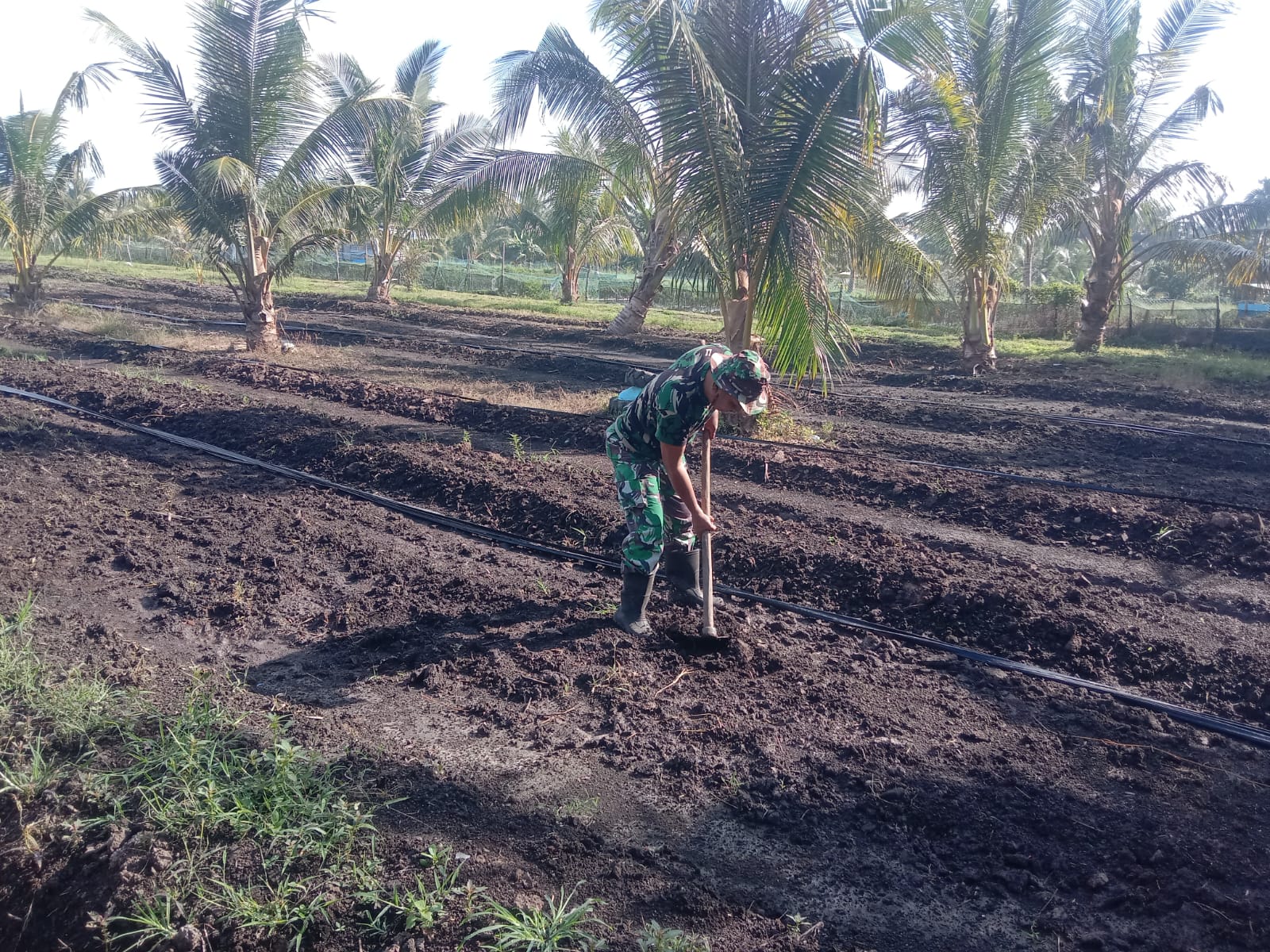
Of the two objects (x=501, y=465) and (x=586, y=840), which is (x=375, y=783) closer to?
(x=586, y=840)

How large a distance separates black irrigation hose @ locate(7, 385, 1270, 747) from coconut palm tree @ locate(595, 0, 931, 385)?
3.38m

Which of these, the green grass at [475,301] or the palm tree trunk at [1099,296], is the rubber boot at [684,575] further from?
the palm tree trunk at [1099,296]

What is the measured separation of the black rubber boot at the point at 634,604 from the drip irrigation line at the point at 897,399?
245 inches

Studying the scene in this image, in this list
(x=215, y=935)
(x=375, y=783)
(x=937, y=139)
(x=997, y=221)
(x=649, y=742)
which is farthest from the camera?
(x=997, y=221)

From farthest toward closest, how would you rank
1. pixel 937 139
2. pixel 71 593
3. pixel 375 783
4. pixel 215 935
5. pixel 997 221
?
pixel 997 221 → pixel 937 139 → pixel 71 593 → pixel 375 783 → pixel 215 935

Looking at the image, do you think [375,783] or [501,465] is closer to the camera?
[375,783]

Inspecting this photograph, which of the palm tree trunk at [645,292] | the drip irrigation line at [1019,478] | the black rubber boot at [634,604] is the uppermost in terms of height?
the palm tree trunk at [645,292]

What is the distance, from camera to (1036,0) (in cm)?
1320

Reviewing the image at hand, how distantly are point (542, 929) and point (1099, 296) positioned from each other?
805 inches

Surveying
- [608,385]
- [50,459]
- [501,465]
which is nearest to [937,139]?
[608,385]

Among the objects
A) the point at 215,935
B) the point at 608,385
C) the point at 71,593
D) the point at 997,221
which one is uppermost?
the point at 997,221

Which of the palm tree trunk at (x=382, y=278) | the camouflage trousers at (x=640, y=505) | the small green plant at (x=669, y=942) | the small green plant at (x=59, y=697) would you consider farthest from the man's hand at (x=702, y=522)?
the palm tree trunk at (x=382, y=278)

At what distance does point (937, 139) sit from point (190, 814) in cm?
1285

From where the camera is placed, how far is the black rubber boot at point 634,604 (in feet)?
16.1
